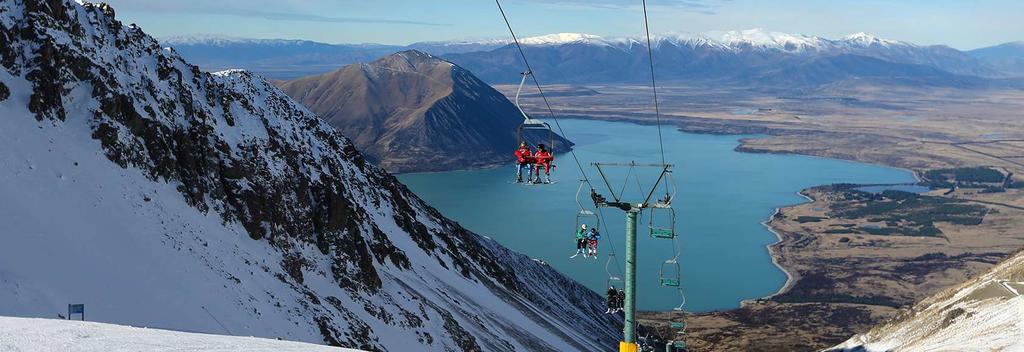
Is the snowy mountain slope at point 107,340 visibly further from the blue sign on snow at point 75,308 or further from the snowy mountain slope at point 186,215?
the snowy mountain slope at point 186,215

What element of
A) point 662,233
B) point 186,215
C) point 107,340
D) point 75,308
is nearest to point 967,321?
point 662,233

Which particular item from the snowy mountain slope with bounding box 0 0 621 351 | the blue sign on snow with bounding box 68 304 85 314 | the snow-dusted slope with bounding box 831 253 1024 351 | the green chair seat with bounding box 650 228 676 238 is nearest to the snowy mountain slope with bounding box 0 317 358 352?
the blue sign on snow with bounding box 68 304 85 314

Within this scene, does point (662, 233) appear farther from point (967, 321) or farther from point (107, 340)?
point (967, 321)

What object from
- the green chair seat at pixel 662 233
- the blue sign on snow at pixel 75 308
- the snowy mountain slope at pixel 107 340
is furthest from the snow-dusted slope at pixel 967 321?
the blue sign on snow at pixel 75 308

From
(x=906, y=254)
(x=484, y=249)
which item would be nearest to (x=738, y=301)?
(x=484, y=249)

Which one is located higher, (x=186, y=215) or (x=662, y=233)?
(x=662, y=233)

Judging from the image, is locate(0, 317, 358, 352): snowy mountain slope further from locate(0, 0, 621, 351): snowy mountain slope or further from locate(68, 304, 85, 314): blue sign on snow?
locate(0, 0, 621, 351): snowy mountain slope

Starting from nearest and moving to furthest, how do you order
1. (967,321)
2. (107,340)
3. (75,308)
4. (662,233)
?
1. (107,340)
2. (75,308)
3. (662,233)
4. (967,321)
